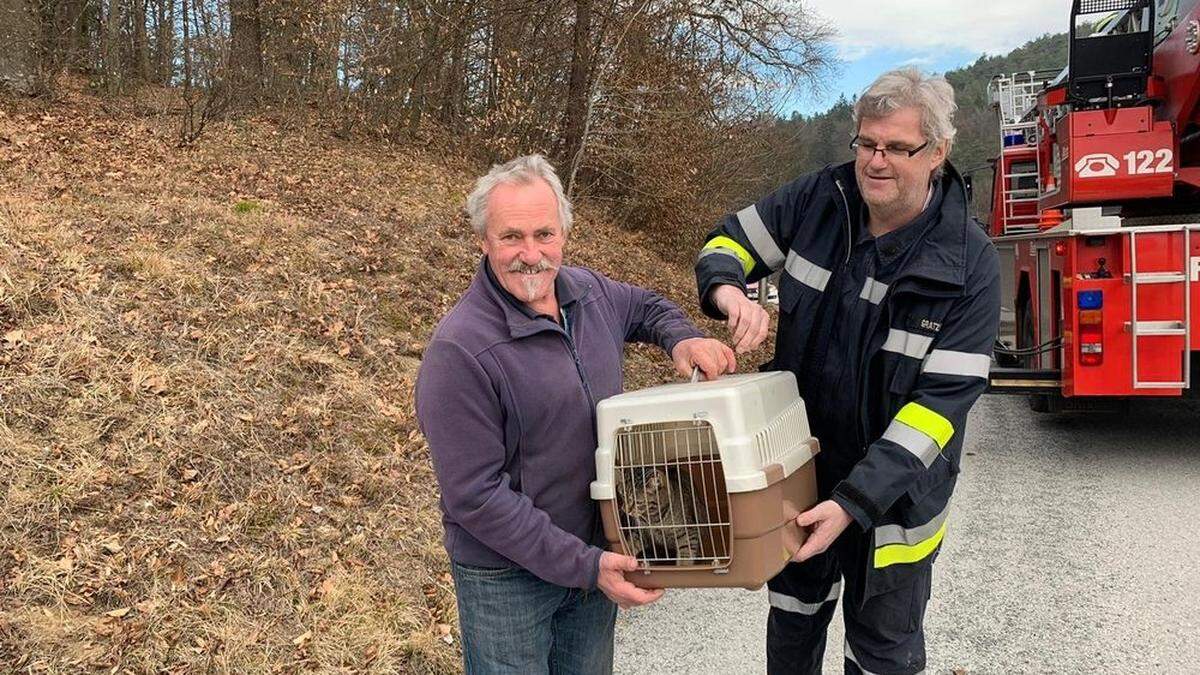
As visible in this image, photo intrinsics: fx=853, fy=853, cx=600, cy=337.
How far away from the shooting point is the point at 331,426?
4.98 meters

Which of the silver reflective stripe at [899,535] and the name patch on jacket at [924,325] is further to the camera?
the silver reflective stripe at [899,535]

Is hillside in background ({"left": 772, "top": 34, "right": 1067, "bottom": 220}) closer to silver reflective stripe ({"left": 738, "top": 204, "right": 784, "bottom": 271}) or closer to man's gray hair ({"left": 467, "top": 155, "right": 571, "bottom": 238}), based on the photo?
silver reflective stripe ({"left": 738, "top": 204, "right": 784, "bottom": 271})

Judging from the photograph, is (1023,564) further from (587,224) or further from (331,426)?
(587,224)

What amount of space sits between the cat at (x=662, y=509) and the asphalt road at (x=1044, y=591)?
166 cm

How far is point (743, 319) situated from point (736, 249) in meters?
0.38

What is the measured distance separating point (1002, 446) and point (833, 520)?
5.22 meters

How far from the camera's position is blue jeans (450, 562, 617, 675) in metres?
2.14

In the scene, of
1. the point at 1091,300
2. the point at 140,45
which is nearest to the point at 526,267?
the point at 1091,300

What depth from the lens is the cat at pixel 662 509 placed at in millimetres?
2070

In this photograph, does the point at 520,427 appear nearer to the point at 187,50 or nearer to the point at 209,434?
the point at 209,434

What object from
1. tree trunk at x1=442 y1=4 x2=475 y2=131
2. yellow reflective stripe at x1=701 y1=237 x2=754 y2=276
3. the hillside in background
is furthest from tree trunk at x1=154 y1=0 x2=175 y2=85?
yellow reflective stripe at x1=701 y1=237 x2=754 y2=276

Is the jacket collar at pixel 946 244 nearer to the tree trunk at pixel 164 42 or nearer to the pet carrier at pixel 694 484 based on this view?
the pet carrier at pixel 694 484

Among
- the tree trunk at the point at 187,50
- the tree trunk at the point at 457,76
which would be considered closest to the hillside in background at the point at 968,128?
the tree trunk at the point at 457,76

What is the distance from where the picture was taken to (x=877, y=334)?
246 centimetres
